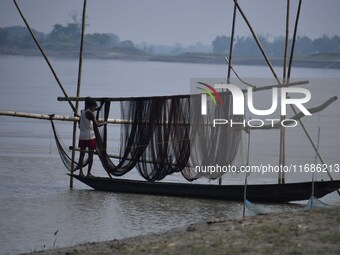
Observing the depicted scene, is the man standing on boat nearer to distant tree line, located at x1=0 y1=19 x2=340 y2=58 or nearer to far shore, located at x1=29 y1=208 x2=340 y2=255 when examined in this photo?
far shore, located at x1=29 y1=208 x2=340 y2=255

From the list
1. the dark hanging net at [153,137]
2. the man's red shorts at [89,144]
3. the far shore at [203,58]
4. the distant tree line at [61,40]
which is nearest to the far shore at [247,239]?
the dark hanging net at [153,137]

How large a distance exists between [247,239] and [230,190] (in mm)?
4941

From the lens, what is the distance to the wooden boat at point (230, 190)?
13977mm

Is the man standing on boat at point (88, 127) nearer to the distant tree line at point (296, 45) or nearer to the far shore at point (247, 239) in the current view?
the far shore at point (247, 239)

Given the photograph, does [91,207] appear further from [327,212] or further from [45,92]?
[45,92]

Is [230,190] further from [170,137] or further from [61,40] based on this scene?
[61,40]

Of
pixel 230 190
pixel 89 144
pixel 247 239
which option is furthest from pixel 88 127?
pixel 247 239

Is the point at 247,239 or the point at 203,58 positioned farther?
the point at 203,58

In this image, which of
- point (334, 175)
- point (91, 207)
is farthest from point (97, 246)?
point (334, 175)

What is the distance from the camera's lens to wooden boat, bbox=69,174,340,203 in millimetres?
13977

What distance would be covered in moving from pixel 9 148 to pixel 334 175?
7.20 metres

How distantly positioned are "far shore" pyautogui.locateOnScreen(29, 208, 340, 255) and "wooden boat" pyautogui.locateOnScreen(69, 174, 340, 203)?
3.17 metres

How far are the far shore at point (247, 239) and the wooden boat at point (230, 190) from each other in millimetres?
3165

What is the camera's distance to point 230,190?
14.5 meters
